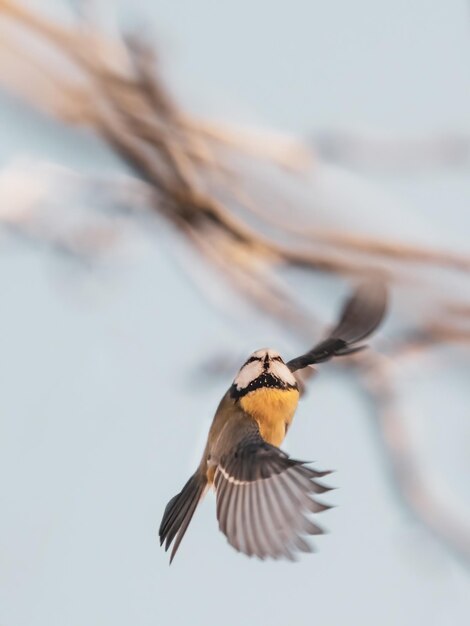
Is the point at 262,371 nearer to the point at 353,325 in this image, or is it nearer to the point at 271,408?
the point at 271,408

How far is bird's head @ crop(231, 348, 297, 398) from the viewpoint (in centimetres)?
133

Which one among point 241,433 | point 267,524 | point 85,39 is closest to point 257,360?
point 241,433

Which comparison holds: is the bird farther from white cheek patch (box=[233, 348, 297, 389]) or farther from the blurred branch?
the blurred branch

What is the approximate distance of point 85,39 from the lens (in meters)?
1.90

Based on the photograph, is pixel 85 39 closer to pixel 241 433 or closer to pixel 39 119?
pixel 39 119

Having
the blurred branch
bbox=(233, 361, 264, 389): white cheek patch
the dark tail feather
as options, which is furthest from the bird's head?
the blurred branch

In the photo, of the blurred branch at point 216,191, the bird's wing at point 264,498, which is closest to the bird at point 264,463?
the bird's wing at point 264,498

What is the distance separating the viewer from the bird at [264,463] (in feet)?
3.61

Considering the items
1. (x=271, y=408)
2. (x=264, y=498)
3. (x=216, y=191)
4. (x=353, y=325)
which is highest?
(x=216, y=191)

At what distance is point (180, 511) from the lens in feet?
4.28

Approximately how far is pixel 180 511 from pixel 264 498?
0.16 meters

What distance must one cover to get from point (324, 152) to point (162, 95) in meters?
0.33

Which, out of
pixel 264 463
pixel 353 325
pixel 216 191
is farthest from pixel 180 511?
pixel 216 191

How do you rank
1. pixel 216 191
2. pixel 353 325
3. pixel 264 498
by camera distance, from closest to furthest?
pixel 264 498 → pixel 353 325 → pixel 216 191
